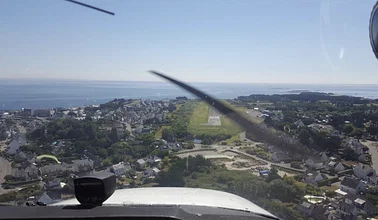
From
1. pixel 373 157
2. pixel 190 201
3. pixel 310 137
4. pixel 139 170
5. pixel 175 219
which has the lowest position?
pixel 139 170

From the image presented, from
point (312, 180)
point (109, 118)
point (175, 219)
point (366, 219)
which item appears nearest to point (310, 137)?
point (312, 180)

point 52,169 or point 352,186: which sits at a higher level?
point 352,186

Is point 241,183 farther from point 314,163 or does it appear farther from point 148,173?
point 148,173

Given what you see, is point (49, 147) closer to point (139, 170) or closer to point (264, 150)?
point (139, 170)

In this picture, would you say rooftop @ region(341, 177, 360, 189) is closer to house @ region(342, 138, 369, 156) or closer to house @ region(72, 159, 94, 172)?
house @ region(342, 138, 369, 156)

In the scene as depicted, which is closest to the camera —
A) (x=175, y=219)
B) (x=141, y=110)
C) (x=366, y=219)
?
(x=175, y=219)


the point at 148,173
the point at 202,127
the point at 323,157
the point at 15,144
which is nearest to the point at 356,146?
the point at 323,157
